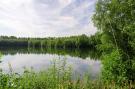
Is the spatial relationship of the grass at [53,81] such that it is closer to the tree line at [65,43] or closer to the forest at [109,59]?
the forest at [109,59]

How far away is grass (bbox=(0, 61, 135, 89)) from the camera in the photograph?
270 inches

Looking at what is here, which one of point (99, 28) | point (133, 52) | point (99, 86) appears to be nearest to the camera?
point (99, 86)

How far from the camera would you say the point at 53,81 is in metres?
9.20

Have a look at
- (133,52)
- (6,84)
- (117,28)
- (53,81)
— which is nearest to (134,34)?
(133,52)

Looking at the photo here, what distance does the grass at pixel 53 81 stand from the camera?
22.5ft

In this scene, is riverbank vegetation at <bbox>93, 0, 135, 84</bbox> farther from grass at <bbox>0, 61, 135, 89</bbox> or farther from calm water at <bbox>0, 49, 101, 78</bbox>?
grass at <bbox>0, 61, 135, 89</bbox>

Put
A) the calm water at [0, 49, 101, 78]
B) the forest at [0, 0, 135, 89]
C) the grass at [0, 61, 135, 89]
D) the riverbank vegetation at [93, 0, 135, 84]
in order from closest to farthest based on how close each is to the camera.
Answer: the grass at [0, 61, 135, 89], the forest at [0, 0, 135, 89], the calm water at [0, 49, 101, 78], the riverbank vegetation at [93, 0, 135, 84]

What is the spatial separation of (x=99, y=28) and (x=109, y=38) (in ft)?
11.8

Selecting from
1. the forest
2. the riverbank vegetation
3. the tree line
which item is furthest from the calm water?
the tree line

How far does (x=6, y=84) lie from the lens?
6477 millimetres

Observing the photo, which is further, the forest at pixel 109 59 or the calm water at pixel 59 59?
the calm water at pixel 59 59

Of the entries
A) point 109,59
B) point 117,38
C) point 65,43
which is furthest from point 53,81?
point 65,43

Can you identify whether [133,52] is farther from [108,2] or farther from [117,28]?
[108,2]

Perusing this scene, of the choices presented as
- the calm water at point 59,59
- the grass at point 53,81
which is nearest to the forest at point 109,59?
the grass at point 53,81
